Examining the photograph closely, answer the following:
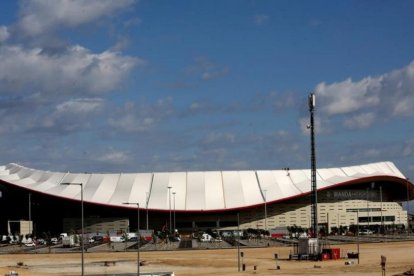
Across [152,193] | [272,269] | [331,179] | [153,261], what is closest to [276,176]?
[331,179]

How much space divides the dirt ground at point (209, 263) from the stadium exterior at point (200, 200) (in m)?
55.0

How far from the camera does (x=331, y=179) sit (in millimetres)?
159250

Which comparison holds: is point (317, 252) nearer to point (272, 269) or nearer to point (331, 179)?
point (272, 269)

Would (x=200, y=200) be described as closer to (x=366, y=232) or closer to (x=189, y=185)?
(x=189, y=185)

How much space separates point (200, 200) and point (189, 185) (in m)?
7.34

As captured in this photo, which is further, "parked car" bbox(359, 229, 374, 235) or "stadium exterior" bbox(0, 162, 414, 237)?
"stadium exterior" bbox(0, 162, 414, 237)

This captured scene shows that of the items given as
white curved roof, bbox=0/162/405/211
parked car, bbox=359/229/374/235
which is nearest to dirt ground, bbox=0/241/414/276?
parked car, bbox=359/229/374/235

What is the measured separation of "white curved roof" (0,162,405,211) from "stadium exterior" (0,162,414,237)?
0.20m

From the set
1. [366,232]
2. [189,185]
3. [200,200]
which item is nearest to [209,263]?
[366,232]

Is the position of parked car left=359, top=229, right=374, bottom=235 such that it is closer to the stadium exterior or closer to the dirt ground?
the stadium exterior

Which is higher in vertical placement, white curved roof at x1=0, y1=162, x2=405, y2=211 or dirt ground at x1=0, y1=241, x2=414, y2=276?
white curved roof at x1=0, y1=162, x2=405, y2=211

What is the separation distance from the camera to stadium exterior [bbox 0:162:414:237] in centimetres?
15175

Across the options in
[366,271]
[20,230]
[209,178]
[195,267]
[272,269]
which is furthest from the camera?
[209,178]

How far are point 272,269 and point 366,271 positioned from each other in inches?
353
